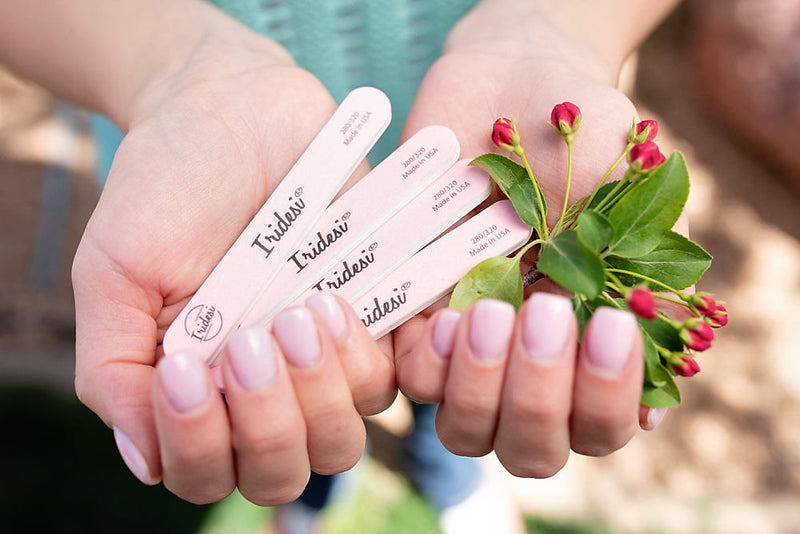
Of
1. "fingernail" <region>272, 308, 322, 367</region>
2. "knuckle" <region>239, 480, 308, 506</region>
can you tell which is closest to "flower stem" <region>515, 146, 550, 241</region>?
"fingernail" <region>272, 308, 322, 367</region>

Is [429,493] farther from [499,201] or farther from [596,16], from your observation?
[596,16]

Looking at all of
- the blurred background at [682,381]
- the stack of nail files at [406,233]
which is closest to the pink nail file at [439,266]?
the stack of nail files at [406,233]

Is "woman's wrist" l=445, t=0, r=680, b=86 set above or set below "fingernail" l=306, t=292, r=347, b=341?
above

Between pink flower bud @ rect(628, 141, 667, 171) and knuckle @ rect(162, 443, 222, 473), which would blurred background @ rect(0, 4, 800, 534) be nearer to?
knuckle @ rect(162, 443, 222, 473)

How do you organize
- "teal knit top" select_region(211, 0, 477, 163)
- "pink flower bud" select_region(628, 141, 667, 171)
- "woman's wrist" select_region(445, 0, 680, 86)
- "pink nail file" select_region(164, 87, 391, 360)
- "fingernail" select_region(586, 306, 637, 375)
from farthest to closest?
1. "teal knit top" select_region(211, 0, 477, 163)
2. "woman's wrist" select_region(445, 0, 680, 86)
3. "pink nail file" select_region(164, 87, 391, 360)
4. "pink flower bud" select_region(628, 141, 667, 171)
5. "fingernail" select_region(586, 306, 637, 375)

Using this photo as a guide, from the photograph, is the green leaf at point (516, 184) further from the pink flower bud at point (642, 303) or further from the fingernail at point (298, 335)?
the fingernail at point (298, 335)

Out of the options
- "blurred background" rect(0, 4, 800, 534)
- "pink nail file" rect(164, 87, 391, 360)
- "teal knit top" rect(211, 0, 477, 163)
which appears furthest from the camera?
"blurred background" rect(0, 4, 800, 534)

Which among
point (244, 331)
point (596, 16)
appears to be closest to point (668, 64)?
point (596, 16)
